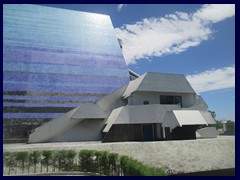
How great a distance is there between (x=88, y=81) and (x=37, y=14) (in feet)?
31.9

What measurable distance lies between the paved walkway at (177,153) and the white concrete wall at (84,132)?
6.78 metres

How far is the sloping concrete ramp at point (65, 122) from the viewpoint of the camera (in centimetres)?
2140

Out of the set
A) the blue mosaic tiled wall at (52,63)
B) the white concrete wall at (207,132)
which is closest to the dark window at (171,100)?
the white concrete wall at (207,132)

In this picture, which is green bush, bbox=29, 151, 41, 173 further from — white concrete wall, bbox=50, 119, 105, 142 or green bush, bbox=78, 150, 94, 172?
white concrete wall, bbox=50, 119, 105, 142

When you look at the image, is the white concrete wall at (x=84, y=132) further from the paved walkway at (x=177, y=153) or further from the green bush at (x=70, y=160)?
the green bush at (x=70, y=160)

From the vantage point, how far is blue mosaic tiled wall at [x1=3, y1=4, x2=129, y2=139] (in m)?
21.9

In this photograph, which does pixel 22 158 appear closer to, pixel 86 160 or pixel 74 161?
pixel 74 161

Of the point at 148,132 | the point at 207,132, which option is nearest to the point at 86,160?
the point at 148,132

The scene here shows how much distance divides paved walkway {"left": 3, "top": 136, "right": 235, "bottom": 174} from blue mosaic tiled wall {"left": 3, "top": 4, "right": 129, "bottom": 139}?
24.7 feet

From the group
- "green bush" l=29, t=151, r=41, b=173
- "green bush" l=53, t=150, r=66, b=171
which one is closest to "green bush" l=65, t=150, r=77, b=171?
"green bush" l=53, t=150, r=66, b=171

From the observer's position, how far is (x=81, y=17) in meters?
29.0

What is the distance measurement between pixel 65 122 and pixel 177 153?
10990 mm

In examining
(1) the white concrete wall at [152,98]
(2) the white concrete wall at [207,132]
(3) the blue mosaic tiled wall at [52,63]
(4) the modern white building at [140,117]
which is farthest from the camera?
(1) the white concrete wall at [152,98]
